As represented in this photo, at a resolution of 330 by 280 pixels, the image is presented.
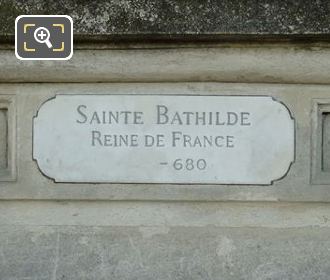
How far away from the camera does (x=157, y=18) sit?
1.88 meters

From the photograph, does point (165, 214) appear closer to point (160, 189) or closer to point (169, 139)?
point (160, 189)

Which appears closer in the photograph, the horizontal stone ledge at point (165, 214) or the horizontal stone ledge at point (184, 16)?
the horizontal stone ledge at point (184, 16)

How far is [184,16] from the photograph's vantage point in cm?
188

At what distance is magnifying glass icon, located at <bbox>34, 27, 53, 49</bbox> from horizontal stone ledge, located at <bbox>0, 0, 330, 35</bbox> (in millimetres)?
60

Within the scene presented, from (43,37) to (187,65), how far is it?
481mm

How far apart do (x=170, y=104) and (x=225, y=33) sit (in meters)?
0.30

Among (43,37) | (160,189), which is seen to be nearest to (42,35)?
(43,37)

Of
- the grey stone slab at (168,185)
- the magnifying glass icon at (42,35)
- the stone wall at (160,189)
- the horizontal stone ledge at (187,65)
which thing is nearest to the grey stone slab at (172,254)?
the stone wall at (160,189)

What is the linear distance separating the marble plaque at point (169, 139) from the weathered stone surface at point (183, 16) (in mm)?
226

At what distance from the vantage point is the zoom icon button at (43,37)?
1.89 metres

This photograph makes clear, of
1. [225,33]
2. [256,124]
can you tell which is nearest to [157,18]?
[225,33]

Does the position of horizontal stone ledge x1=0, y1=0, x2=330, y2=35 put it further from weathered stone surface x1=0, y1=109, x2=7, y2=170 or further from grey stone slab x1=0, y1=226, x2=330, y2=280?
grey stone slab x1=0, y1=226, x2=330, y2=280

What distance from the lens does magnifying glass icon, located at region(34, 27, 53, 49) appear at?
1892mm

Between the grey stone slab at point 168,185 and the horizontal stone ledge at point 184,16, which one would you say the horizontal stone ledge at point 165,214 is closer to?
the grey stone slab at point 168,185
